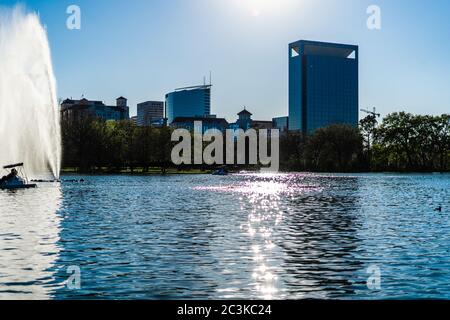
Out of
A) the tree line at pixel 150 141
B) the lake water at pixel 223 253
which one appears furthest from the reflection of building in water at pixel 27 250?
the tree line at pixel 150 141

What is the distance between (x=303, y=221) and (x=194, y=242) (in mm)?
12923

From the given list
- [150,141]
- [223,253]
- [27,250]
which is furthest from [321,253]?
[150,141]

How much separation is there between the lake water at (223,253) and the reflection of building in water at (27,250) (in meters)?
0.04

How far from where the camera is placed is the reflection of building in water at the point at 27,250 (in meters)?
20.6

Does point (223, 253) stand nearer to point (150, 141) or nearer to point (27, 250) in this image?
point (27, 250)

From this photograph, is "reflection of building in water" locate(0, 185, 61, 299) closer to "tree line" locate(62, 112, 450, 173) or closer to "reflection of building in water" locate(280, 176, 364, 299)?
"reflection of building in water" locate(280, 176, 364, 299)

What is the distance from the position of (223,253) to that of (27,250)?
29.3 ft

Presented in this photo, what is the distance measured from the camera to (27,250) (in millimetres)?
28594

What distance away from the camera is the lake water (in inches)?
809

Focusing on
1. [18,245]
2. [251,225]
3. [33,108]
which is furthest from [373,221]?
[33,108]

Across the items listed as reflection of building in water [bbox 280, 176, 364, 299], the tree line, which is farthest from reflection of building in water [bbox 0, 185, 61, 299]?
the tree line
